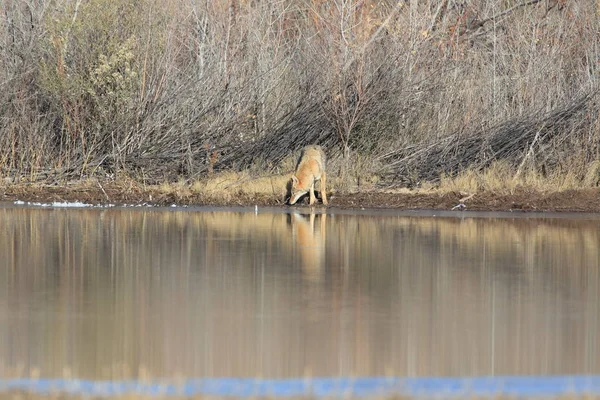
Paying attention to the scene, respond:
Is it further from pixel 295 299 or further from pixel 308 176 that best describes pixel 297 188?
pixel 295 299

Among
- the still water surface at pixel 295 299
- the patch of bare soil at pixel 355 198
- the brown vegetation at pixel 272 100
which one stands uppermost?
the brown vegetation at pixel 272 100

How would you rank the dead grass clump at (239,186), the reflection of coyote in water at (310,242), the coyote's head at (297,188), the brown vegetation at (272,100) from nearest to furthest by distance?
1. the reflection of coyote in water at (310,242)
2. the coyote's head at (297,188)
3. the dead grass clump at (239,186)
4. the brown vegetation at (272,100)

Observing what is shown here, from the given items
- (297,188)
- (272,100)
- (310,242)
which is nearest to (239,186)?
(297,188)

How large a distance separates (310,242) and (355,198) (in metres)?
5.85

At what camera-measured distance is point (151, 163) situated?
22.3 meters

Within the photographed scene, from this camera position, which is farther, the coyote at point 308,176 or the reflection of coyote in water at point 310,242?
the coyote at point 308,176

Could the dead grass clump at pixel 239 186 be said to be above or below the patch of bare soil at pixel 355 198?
above

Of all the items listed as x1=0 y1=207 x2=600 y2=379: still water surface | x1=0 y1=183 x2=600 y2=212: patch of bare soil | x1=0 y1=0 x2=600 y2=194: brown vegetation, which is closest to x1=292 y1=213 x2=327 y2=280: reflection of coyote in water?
x1=0 y1=207 x2=600 y2=379: still water surface

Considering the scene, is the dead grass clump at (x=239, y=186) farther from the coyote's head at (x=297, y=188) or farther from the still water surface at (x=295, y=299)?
the still water surface at (x=295, y=299)

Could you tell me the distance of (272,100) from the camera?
77.3 ft

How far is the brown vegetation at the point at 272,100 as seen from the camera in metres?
22.0

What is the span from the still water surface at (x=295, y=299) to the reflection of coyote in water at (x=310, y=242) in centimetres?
3

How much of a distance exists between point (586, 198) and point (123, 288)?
11.5 meters

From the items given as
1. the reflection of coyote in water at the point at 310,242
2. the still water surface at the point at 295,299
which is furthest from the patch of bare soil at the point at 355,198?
the still water surface at the point at 295,299
